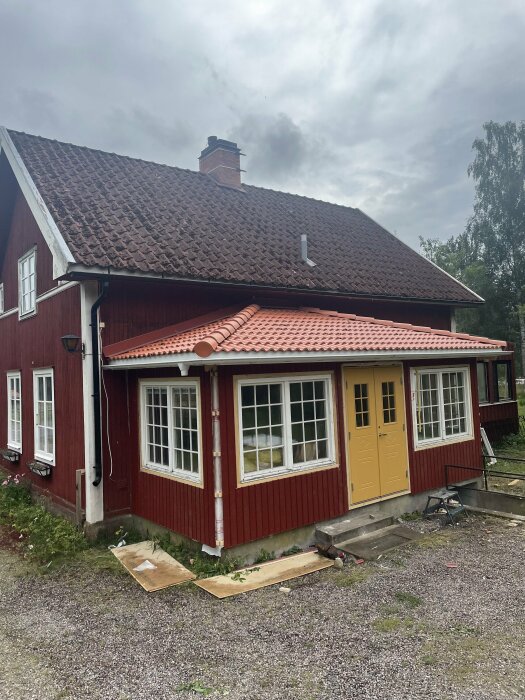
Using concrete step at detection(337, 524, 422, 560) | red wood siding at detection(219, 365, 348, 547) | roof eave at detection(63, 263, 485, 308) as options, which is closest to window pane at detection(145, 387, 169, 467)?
red wood siding at detection(219, 365, 348, 547)

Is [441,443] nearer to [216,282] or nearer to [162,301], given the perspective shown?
[216,282]

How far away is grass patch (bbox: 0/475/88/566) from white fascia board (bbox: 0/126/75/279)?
12.8ft

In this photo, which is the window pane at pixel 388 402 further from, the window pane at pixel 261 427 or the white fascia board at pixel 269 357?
the window pane at pixel 261 427

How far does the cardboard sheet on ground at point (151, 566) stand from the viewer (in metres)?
5.71

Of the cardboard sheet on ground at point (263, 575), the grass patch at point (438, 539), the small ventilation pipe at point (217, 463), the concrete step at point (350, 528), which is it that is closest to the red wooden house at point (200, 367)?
the small ventilation pipe at point (217, 463)

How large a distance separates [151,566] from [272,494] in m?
1.82

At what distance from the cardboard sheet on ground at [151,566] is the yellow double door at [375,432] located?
2839 mm

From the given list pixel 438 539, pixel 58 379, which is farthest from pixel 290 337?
pixel 58 379

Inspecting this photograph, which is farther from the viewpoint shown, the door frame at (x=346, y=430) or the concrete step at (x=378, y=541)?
the door frame at (x=346, y=430)

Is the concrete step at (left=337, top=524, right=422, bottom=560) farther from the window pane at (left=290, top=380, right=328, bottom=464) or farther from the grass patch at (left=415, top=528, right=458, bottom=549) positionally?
the window pane at (left=290, top=380, right=328, bottom=464)

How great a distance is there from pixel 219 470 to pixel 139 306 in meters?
3.28

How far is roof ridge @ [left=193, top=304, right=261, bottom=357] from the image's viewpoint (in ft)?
17.2

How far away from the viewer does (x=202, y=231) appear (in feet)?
32.3

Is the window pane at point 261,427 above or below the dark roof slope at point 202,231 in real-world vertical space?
below
